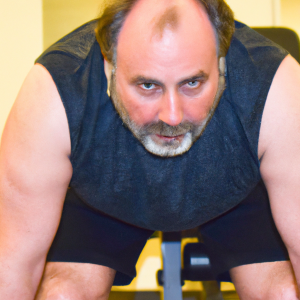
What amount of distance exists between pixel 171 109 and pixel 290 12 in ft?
5.62

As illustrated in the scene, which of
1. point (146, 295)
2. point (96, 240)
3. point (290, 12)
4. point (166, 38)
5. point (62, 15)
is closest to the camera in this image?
point (166, 38)

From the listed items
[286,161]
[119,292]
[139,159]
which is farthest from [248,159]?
[119,292]

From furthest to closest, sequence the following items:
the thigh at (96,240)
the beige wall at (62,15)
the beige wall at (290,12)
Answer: the beige wall at (290,12) < the beige wall at (62,15) < the thigh at (96,240)

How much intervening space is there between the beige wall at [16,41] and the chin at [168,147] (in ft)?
2.92

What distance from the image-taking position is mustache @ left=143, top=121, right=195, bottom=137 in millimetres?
615

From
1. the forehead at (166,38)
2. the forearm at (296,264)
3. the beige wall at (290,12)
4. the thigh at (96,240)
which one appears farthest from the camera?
the beige wall at (290,12)

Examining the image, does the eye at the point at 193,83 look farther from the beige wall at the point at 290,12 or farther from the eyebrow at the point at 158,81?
the beige wall at the point at 290,12

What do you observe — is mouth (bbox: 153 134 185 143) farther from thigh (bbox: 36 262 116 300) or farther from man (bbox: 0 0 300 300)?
thigh (bbox: 36 262 116 300)

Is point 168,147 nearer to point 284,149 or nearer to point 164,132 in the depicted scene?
point 164,132

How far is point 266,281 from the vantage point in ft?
2.45

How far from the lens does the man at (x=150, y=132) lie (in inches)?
23.3

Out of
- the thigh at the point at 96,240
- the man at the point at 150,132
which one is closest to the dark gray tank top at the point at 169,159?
the man at the point at 150,132

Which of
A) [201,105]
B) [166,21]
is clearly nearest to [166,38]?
[166,21]

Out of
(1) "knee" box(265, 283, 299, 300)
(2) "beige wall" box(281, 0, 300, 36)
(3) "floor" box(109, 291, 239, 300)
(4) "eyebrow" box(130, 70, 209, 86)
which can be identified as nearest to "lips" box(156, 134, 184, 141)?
(4) "eyebrow" box(130, 70, 209, 86)
